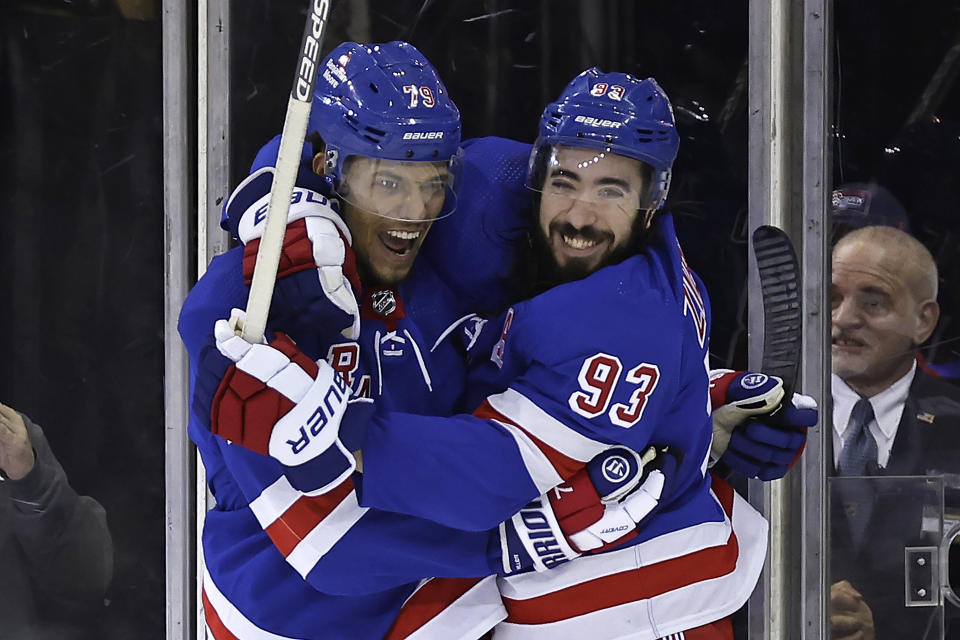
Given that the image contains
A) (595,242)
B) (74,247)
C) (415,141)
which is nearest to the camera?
(415,141)

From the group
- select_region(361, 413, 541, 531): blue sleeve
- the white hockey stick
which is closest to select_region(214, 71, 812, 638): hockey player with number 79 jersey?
select_region(361, 413, 541, 531): blue sleeve

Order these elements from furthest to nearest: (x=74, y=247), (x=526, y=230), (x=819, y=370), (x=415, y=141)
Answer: (x=74, y=247) → (x=819, y=370) → (x=526, y=230) → (x=415, y=141)

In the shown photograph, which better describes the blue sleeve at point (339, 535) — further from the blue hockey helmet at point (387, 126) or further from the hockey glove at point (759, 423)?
the hockey glove at point (759, 423)

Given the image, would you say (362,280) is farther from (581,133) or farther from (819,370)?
(819,370)

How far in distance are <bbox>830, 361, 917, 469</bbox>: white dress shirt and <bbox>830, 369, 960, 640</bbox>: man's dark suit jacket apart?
0.01m

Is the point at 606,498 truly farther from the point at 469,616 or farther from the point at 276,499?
the point at 276,499

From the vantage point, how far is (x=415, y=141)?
144 cm

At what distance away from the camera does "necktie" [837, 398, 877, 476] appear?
2.08 m

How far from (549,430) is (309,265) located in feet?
1.29

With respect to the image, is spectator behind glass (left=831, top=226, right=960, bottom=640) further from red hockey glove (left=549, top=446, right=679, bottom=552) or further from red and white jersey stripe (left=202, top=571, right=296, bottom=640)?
red and white jersey stripe (left=202, top=571, right=296, bottom=640)

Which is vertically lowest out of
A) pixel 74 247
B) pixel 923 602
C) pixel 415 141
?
pixel 923 602

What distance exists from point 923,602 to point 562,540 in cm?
101

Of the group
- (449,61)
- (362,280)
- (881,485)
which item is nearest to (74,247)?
(449,61)

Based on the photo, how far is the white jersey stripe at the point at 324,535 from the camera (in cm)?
142
